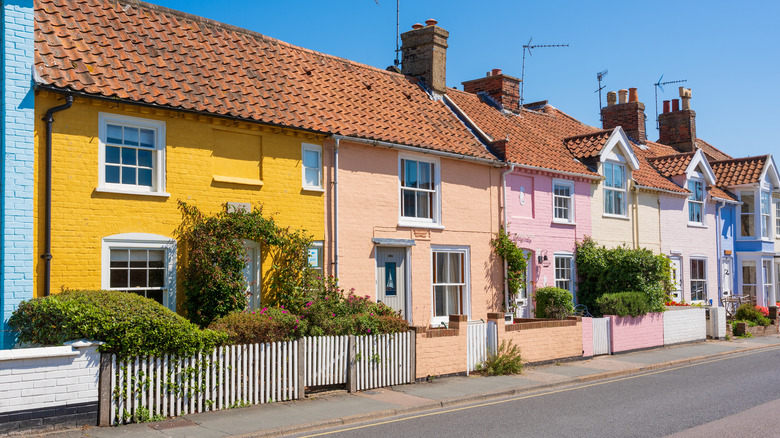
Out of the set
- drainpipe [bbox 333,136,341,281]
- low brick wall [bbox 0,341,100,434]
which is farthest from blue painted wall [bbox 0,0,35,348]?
drainpipe [bbox 333,136,341,281]

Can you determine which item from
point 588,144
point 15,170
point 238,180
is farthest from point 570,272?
point 15,170

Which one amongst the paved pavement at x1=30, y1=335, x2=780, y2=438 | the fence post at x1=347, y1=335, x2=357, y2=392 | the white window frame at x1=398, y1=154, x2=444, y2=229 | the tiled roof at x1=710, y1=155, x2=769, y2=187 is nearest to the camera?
the paved pavement at x1=30, y1=335, x2=780, y2=438

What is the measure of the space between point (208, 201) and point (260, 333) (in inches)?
139

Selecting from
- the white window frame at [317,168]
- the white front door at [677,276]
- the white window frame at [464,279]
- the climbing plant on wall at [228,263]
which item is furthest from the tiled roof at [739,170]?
the climbing plant on wall at [228,263]

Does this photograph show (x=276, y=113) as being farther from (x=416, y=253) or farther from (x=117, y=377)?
(x=117, y=377)

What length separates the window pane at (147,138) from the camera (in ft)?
44.5


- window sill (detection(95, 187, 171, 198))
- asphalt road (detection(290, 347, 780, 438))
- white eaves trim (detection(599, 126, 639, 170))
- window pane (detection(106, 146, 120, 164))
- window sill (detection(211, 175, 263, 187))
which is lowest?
asphalt road (detection(290, 347, 780, 438))

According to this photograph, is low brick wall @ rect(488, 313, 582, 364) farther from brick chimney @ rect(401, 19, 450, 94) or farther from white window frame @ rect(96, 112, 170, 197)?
brick chimney @ rect(401, 19, 450, 94)

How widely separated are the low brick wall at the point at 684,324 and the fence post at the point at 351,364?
12890 mm

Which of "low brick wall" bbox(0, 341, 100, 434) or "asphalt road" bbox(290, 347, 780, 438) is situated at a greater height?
"low brick wall" bbox(0, 341, 100, 434)

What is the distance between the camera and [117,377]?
1023 cm

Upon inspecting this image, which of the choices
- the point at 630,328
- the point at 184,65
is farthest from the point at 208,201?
the point at 630,328

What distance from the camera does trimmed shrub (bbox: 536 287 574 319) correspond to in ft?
67.9

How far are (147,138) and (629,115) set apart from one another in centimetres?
2380
